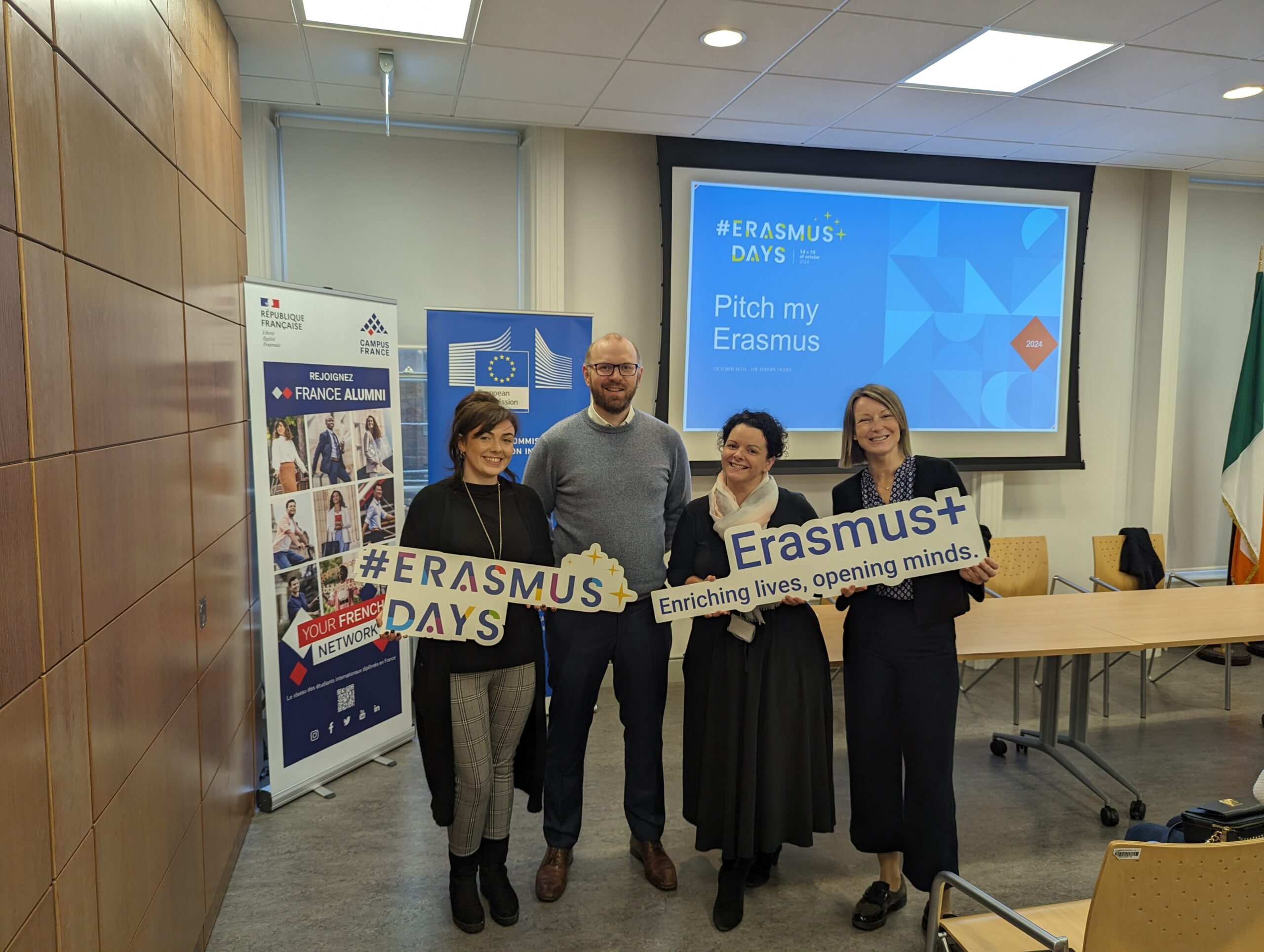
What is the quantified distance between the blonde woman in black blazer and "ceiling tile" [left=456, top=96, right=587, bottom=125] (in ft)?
8.29

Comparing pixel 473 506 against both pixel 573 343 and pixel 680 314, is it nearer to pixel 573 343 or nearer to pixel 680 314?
pixel 573 343

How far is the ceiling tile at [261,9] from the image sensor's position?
3012 millimetres

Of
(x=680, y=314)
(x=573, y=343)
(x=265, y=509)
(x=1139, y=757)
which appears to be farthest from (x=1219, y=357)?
(x=265, y=509)

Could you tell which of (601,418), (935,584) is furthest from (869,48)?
(935,584)

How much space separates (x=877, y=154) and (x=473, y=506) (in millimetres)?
3724

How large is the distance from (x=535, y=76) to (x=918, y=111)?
1.88 m

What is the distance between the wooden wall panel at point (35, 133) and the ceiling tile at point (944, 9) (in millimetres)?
2542

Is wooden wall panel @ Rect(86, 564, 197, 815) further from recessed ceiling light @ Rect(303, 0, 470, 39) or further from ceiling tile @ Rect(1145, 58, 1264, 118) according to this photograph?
ceiling tile @ Rect(1145, 58, 1264, 118)

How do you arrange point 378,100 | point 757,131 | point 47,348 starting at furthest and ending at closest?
point 757,131 < point 378,100 < point 47,348

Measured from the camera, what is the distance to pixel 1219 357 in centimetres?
597

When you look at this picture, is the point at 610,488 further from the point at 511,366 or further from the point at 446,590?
the point at 511,366

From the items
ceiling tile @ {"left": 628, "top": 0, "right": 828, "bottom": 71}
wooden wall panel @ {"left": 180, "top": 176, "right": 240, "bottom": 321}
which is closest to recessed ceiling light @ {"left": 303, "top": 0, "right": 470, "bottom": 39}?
ceiling tile @ {"left": 628, "top": 0, "right": 828, "bottom": 71}

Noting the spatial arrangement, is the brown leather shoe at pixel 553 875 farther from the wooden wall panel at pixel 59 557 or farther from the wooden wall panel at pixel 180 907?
the wooden wall panel at pixel 59 557

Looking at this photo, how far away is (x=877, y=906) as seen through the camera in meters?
2.67
